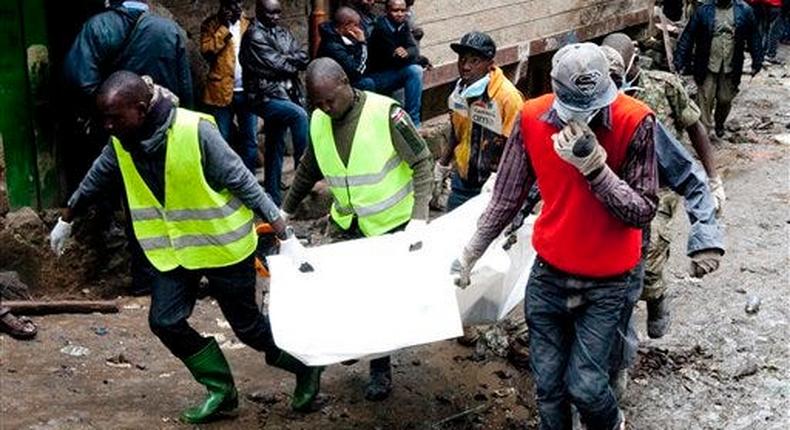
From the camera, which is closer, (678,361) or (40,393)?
(40,393)

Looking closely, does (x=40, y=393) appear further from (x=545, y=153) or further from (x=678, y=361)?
(x=678, y=361)

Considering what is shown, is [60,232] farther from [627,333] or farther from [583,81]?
[627,333]

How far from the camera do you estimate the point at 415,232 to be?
445cm

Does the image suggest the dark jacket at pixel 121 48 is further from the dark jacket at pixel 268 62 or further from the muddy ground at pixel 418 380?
the muddy ground at pixel 418 380

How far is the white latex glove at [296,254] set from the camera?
4.21m

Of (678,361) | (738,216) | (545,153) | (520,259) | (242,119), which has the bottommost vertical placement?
(738,216)

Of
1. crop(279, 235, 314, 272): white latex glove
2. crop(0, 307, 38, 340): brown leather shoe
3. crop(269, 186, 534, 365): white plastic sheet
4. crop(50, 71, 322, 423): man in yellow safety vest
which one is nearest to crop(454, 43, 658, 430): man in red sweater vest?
crop(269, 186, 534, 365): white plastic sheet

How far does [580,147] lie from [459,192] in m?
2.30

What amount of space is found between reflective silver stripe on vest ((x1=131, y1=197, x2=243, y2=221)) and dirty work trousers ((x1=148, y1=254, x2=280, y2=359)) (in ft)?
0.76

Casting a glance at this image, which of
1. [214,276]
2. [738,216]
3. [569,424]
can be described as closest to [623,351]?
[569,424]

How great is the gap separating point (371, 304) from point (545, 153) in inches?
36.1

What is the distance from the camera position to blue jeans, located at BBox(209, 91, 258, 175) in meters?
6.90

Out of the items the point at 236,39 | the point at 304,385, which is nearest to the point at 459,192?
the point at 304,385

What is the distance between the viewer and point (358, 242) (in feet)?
14.2
